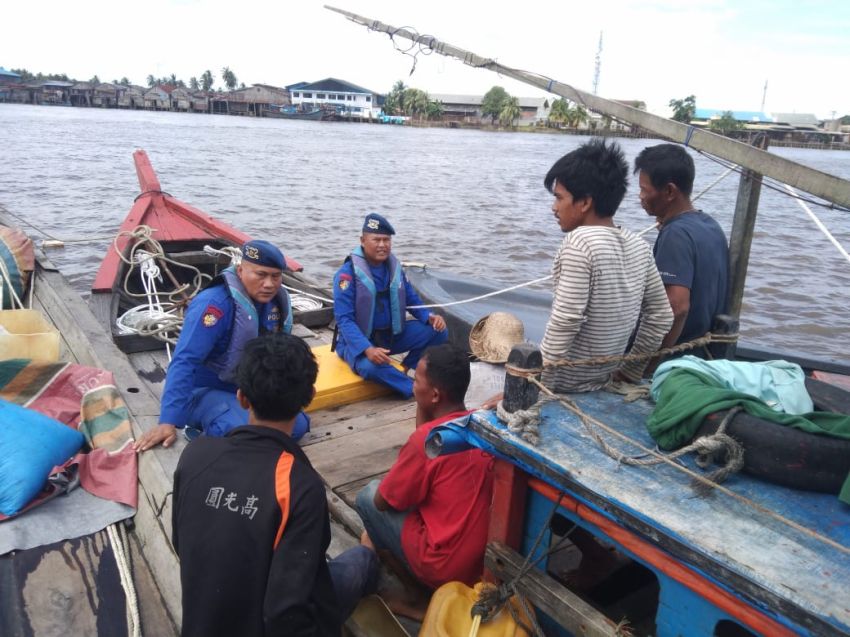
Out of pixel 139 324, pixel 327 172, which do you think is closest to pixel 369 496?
pixel 139 324

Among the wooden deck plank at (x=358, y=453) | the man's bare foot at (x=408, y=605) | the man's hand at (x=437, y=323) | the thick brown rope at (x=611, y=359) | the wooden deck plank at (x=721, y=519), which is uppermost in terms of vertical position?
the thick brown rope at (x=611, y=359)

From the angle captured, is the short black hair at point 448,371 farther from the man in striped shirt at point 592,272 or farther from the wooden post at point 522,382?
the wooden post at point 522,382

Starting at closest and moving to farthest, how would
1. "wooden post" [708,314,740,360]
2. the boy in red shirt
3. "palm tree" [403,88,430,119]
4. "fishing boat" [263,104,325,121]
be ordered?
the boy in red shirt < "wooden post" [708,314,740,360] < "fishing boat" [263,104,325,121] < "palm tree" [403,88,430,119]

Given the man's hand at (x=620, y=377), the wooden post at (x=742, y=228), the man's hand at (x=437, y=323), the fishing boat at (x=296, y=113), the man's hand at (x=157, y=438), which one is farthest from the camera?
the fishing boat at (x=296, y=113)

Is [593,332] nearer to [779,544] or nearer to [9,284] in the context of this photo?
[779,544]

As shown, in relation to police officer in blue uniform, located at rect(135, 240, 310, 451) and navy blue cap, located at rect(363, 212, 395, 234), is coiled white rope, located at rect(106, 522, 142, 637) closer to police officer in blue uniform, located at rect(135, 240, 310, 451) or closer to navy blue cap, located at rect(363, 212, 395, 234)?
police officer in blue uniform, located at rect(135, 240, 310, 451)

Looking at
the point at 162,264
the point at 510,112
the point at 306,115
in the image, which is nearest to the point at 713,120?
the point at 510,112

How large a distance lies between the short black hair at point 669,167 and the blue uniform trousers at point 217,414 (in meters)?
2.06

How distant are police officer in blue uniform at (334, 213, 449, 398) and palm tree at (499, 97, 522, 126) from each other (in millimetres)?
73756

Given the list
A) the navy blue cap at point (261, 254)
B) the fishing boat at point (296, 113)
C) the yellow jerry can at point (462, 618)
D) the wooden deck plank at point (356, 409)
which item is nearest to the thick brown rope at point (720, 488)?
the yellow jerry can at point (462, 618)

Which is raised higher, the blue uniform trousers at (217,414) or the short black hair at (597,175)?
the short black hair at (597,175)

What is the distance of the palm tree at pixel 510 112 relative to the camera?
73.9m

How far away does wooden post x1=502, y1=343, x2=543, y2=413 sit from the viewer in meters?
1.81

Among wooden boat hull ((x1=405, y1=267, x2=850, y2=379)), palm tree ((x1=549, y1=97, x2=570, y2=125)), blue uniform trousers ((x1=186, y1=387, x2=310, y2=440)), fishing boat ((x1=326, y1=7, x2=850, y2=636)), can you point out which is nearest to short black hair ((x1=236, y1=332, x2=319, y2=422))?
fishing boat ((x1=326, y1=7, x2=850, y2=636))
